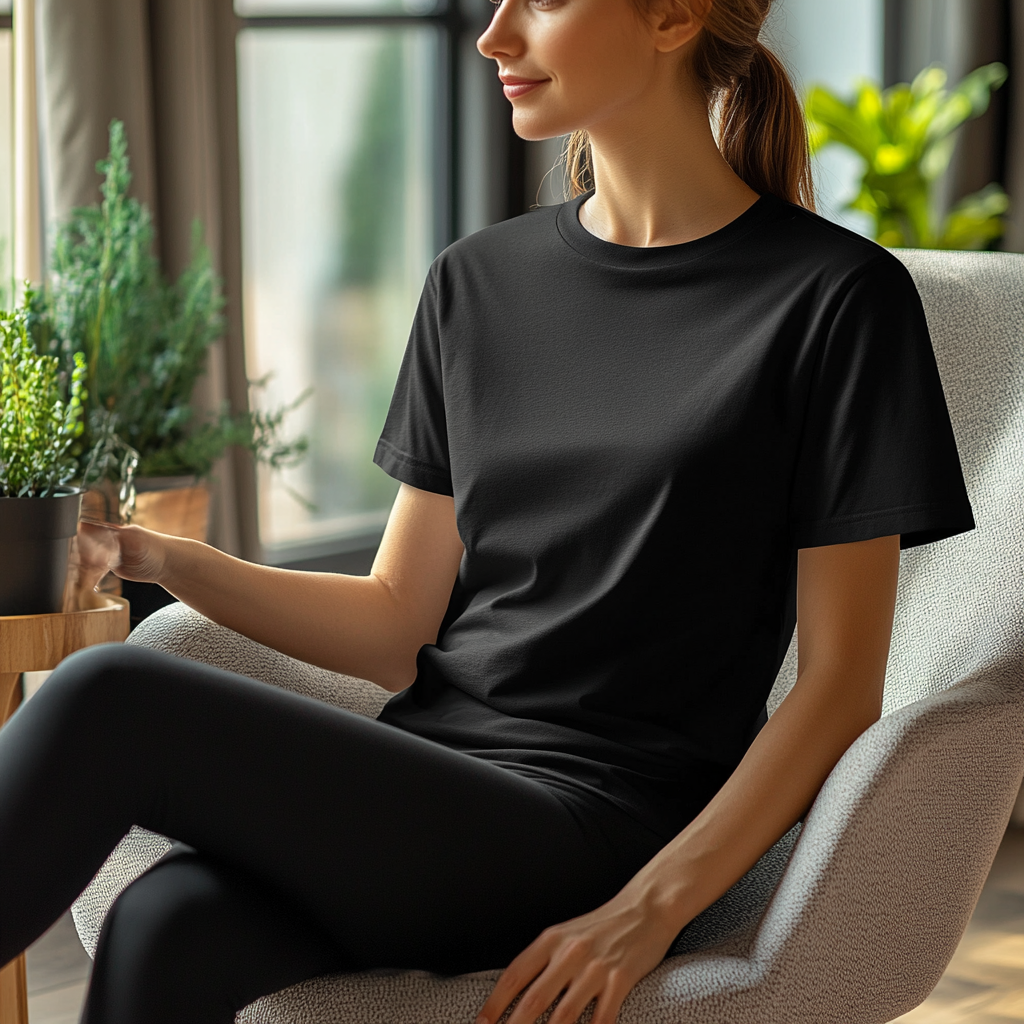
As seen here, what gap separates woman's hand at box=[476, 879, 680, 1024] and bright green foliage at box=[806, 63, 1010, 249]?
2472 mm

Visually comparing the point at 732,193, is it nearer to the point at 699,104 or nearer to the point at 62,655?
the point at 699,104

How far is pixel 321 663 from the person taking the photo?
1.33 meters

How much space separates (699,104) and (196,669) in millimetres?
681

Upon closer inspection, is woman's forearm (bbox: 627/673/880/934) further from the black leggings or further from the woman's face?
the woman's face

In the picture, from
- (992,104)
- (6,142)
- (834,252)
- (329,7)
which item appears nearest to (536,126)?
(834,252)

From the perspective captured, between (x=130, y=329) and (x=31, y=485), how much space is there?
0.81m

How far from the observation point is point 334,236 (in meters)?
3.31

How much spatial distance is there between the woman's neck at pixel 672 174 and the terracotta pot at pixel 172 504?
42.1 inches

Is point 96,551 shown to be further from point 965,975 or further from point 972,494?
point 965,975

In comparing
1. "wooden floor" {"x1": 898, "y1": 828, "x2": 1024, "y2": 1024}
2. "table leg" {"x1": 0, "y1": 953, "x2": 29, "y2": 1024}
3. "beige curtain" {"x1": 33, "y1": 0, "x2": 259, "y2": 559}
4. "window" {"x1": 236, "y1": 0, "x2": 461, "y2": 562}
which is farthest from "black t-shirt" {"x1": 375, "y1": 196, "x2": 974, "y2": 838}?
"window" {"x1": 236, "y1": 0, "x2": 461, "y2": 562}

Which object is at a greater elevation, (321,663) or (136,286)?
(136,286)

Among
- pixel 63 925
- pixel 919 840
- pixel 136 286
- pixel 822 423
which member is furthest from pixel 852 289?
pixel 63 925

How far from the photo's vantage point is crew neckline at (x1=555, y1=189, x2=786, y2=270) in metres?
1.17

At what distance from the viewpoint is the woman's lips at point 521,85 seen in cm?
115
